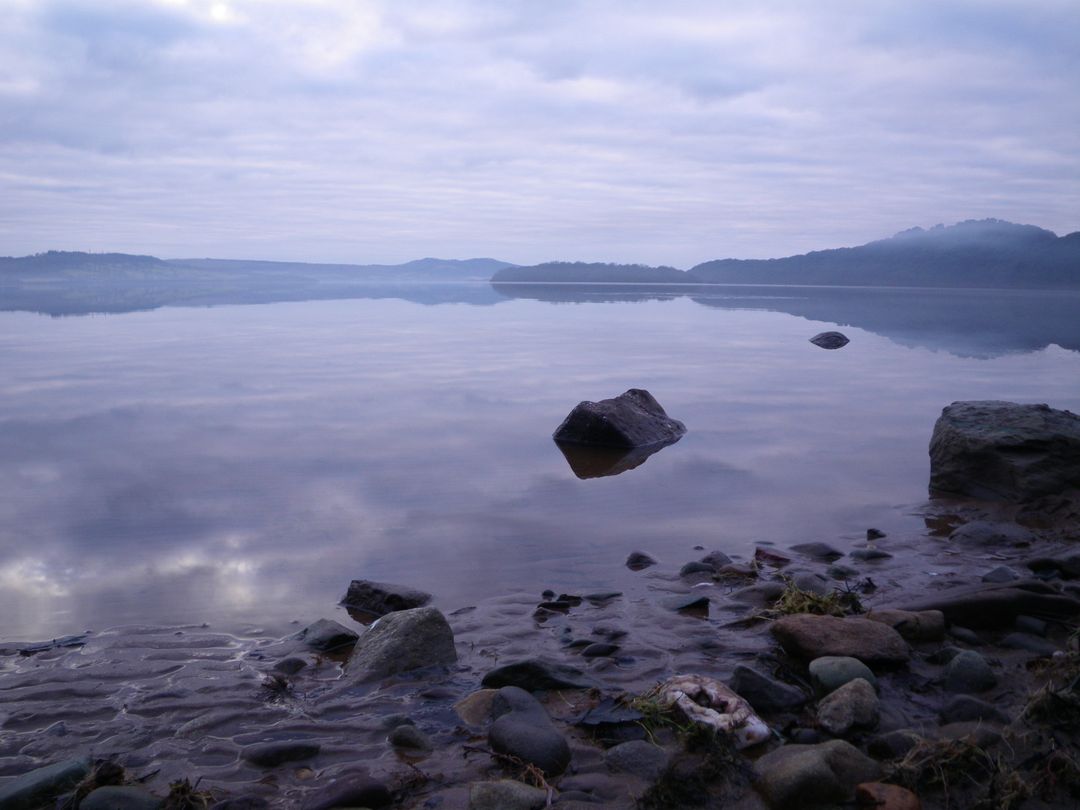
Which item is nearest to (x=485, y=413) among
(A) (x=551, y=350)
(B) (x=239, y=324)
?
(A) (x=551, y=350)

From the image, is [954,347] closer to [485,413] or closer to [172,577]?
[485,413]

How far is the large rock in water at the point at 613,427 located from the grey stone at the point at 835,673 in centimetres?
743

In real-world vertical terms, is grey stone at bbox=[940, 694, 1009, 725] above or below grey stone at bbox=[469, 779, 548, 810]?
above

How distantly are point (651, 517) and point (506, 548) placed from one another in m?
1.84

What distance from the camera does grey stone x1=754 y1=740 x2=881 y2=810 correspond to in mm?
3824

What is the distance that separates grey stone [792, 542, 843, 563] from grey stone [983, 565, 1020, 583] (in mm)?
1274

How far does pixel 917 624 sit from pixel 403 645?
10.6ft

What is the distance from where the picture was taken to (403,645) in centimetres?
545

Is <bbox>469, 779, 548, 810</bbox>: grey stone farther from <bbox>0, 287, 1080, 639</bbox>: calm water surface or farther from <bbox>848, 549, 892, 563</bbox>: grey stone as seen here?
<bbox>848, 549, 892, 563</bbox>: grey stone

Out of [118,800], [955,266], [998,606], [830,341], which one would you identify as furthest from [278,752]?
[955,266]

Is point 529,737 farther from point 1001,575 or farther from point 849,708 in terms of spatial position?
point 1001,575

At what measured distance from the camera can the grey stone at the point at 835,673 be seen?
15.9ft

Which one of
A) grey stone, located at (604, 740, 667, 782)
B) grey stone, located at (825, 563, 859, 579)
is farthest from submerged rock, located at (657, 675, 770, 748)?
grey stone, located at (825, 563, 859, 579)

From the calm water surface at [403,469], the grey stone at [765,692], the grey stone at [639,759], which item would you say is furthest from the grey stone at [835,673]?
the calm water surface at [403,469]
